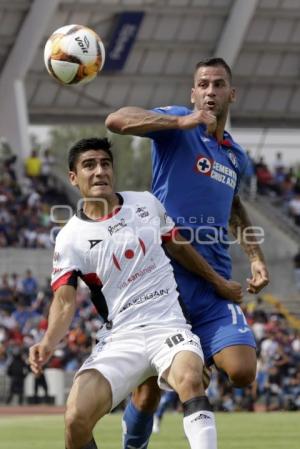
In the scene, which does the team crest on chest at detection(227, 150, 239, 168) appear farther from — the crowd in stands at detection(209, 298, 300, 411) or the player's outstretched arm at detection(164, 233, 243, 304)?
the crowd in stands at detection(209, 298, 300, 411)

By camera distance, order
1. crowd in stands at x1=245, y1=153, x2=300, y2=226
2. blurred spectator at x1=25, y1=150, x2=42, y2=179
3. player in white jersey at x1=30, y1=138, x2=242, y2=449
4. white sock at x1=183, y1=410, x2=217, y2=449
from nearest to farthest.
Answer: white sock at x1=183, y1=410, x2=217, y2=449 < player in white jersey at x1=30, y1=138, x2=242, y2=449 < blurred spectator at x1=25, y1=150, x2=42, y2=179 < crowd in stands at x1=245, y1=153, x2=300, y2=226

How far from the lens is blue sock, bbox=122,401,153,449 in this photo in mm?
8586

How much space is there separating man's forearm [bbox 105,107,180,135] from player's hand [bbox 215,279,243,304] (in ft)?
3.68

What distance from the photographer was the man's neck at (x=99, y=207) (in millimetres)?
8125

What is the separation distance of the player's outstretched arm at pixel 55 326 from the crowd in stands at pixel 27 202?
86.3ft

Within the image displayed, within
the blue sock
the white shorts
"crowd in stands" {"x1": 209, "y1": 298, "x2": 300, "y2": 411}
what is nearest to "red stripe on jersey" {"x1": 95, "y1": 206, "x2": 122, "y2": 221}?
the white shorts

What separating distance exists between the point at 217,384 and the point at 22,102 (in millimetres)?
15623

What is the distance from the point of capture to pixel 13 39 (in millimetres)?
38094

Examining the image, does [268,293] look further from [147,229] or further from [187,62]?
[147,229]

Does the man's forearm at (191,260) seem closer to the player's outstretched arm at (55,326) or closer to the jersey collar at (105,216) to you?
the jersey collar at (105,216)

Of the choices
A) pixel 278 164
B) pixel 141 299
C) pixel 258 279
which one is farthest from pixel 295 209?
pixel 141 299

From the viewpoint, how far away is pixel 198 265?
8523 mm

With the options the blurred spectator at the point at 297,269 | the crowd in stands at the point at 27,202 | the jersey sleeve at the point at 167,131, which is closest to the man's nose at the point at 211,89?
the jersey sleeve at the point at 167,131

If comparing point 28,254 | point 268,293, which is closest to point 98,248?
point 28,254
